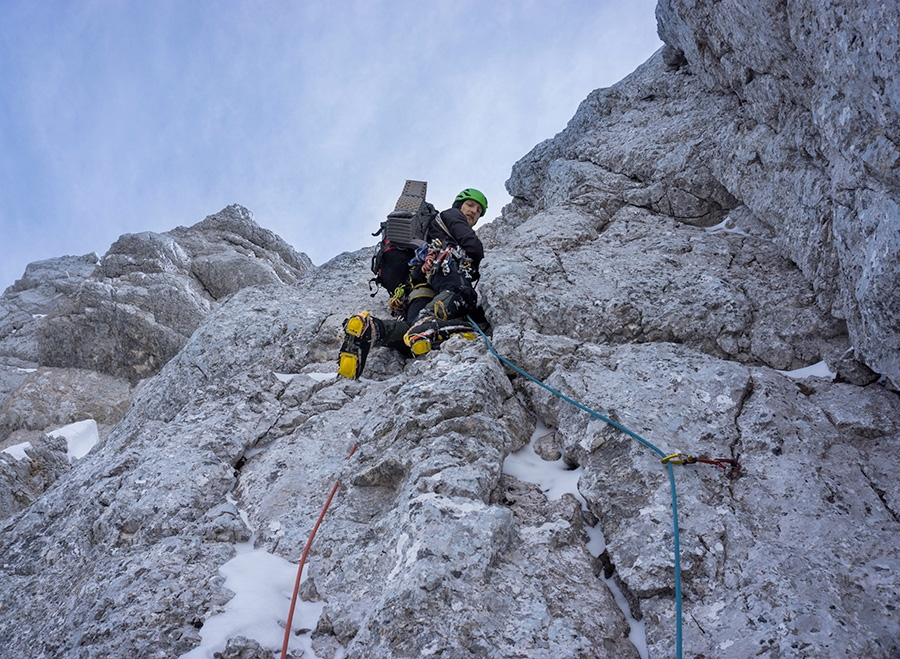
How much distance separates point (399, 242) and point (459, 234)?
945 mm

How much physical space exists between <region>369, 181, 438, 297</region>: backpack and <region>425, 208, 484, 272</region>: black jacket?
214 mm

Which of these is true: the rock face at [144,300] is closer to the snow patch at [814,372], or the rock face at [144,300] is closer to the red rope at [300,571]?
the red rope at [300,571]

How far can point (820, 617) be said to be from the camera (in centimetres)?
274

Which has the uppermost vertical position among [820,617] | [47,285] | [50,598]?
[47,285]

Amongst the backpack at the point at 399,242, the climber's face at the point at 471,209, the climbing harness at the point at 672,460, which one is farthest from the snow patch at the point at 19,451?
the climbing harness at the point at 672,460

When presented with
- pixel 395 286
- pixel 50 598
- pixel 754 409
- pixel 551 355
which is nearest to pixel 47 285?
pixel 395 286

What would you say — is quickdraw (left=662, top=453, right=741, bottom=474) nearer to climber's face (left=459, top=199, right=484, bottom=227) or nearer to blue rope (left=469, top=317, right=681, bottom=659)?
blue rope (left=469, top=317, right=681, bottom=659)

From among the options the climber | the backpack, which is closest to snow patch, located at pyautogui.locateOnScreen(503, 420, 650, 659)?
the climber

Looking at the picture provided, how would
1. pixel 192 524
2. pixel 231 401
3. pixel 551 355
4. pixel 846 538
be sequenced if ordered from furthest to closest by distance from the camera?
1. pixel 231 401
2. pixel 551 355
3. pixel 192 524
4. pixel 846 538

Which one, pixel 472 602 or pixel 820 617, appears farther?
pixel 472 602

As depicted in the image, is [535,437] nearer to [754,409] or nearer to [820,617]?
[754,409]

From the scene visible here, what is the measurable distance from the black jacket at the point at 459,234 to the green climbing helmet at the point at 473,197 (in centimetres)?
88

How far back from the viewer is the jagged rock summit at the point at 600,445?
3129 mm

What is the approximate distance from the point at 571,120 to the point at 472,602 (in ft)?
37.7
